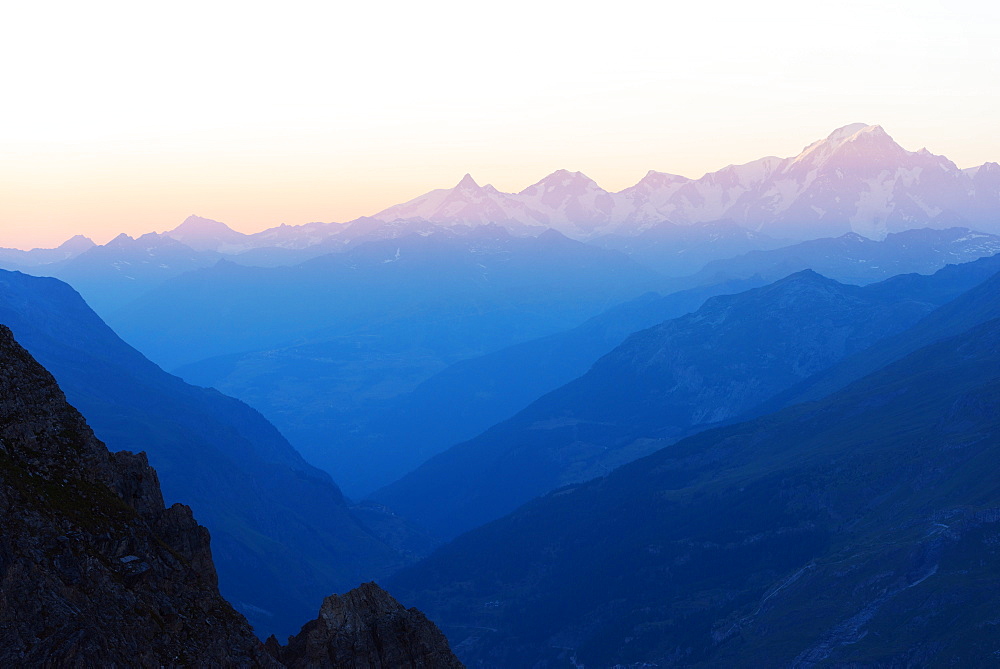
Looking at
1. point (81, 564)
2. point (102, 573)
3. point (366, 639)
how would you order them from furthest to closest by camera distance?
point (366, 639) < point (102, 573) < point (81, 564)

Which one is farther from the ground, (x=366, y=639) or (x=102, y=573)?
(x=102, y=573)

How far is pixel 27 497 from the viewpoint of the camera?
47656mm

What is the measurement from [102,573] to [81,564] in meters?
1.12

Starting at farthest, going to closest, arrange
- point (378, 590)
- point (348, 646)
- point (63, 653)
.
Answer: point (378, 590)
point (348, 646)
point (63, 653)

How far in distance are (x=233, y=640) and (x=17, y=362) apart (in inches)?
782

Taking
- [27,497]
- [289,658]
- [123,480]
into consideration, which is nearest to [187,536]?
[123,480]

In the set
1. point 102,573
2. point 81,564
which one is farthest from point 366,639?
point 81,564

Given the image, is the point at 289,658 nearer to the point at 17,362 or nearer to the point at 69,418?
the point at 69,418

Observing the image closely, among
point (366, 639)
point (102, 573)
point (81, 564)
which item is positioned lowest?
point (366, 639)

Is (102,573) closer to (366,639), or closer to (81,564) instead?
(81,564)

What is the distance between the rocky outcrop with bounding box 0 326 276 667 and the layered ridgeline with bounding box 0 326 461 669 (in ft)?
0.22

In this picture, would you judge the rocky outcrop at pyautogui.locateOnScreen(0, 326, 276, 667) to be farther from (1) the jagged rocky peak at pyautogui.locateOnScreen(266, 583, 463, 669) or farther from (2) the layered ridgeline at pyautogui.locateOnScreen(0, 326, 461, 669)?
(1) the jagged rocky peak at pyautogui.locateOnScreen(266, 583, 463, 669)

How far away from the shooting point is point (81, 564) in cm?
4775

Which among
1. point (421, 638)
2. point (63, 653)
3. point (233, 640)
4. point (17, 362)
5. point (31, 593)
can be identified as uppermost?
point (17, 362)
